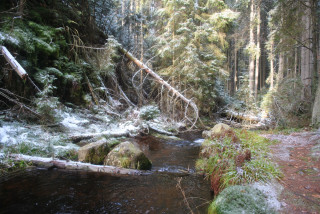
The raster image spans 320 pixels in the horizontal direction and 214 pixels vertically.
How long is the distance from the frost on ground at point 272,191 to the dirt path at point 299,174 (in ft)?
0.25

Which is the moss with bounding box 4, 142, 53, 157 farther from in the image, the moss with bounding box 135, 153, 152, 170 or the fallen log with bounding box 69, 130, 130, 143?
the moss with bounding box 135, 153, 152, 170

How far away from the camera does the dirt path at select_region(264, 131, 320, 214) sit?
2.97 metres

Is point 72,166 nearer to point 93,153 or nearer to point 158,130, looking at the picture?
point 93,153

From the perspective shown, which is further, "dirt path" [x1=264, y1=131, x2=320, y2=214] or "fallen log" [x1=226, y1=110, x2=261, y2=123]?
"fallen log" [x1=226, y1=110, x2=261, y2=123]

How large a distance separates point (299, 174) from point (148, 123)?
7.57 m

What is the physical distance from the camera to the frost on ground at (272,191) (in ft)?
9.76

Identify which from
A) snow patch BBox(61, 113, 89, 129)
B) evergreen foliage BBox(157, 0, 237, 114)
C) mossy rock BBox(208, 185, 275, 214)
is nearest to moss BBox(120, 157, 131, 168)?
mossy rock BBox(208, 185, 275, 214)

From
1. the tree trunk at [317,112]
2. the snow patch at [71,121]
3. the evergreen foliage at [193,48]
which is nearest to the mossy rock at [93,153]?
the snow patch at [71,121]

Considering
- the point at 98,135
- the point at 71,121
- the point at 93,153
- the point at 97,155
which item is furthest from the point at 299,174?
the point at 71,121

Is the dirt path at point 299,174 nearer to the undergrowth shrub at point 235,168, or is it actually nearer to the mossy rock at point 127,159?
the undergrowth shrub at point 235,168

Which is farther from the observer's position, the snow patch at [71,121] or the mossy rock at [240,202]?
the snow patch at [71,121]

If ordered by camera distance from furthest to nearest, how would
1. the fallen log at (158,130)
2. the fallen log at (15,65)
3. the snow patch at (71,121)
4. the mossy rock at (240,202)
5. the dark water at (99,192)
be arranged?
1. the fallen log at (158,130)
2. the snow patch at (71,121)
3. the fallen log at (15,65)
4. the dark water at (99,192)
5. the mossy rock at (240,202)

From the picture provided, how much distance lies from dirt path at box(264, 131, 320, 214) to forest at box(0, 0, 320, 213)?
0.08ft

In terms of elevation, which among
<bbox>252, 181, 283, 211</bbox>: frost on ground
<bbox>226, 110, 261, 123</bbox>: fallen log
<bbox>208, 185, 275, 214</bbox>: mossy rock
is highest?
<bbox>226, 110, 261, 123</bbox>: fallen log
